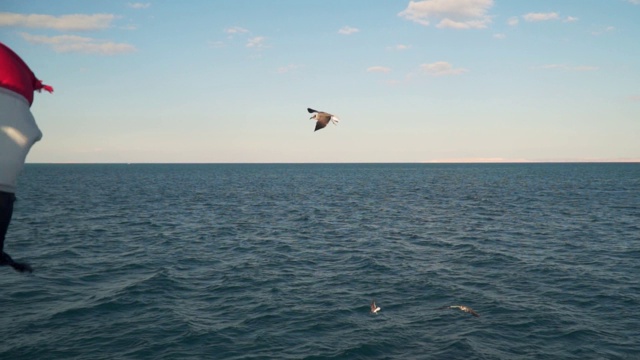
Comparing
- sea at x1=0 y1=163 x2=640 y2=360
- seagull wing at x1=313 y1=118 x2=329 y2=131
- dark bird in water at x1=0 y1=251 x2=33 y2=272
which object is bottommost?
sea at x1=0 y1=163 x2=640 y2=360

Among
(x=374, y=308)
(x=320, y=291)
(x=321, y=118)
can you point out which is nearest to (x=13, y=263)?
(x=321, y=118)

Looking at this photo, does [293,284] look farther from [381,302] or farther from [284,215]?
[284,215]

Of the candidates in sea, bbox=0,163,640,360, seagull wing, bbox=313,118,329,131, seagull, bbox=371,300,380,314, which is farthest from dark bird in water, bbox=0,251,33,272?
seagull, bbox=371,300,380,314

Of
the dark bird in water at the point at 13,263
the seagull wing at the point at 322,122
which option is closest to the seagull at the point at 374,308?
the seagull wing at the point at 322,122

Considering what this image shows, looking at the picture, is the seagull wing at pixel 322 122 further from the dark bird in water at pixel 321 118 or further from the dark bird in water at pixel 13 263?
the dark bird in water at pixel 13 263

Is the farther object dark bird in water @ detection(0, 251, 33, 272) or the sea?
the sea

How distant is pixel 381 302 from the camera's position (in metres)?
21.3

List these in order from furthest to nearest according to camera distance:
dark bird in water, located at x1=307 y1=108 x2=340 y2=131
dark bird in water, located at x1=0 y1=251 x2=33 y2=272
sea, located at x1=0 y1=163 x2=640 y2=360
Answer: sea, located at x1=0 y1=163 x2=640 y2=360 → dark bird in water, located at x1=307 y1=108 x2=340 y2=131 → dark bird in water, located at x1=0 y1=251 x2=33 y2=272

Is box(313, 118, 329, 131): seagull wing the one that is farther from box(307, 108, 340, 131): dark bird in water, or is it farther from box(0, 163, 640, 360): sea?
box(0, 163, 640, 360): sea

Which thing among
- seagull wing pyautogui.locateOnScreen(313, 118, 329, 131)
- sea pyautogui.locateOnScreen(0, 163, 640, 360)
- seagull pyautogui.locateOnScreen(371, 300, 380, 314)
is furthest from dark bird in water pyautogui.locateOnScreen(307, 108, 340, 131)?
seagull pyautogui.locateOnScreen(371, 300, 380, 314)

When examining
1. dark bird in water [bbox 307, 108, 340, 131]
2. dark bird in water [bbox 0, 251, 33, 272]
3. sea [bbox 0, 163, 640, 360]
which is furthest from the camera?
sea [bbox 0, 163, 640, 360]

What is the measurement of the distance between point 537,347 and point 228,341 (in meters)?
11.5

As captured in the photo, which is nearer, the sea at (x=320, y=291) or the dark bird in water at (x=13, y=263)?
the dark bird in water at (x=13, y=263)

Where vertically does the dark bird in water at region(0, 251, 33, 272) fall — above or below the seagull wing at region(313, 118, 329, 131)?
below
